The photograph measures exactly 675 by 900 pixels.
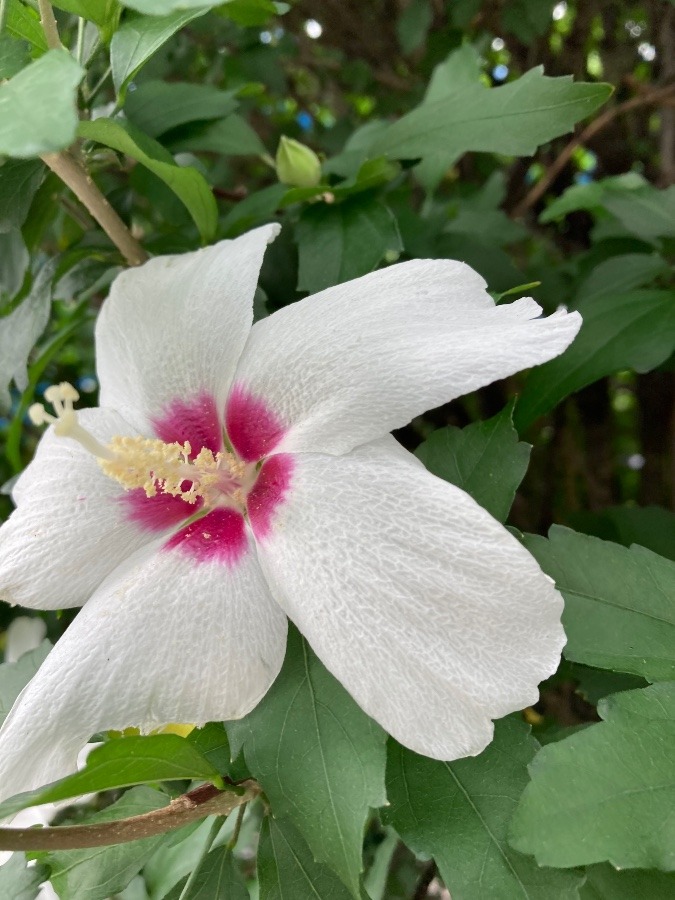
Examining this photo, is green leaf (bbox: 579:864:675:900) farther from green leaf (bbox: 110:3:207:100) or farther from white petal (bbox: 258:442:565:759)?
green leaf (bbox: 110:3:207:100)

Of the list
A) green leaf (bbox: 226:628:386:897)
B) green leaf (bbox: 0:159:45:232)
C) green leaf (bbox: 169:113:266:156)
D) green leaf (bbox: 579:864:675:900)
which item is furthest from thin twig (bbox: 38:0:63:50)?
green leaf (bbox: 579:864:675:900)

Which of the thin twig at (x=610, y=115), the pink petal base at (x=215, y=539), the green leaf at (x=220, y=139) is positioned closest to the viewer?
the pink petal base at (x=215, y=539)

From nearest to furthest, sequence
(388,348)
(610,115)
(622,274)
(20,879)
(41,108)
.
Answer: (41,108)
(388,348)
(20,879)
(622,274)
(610,115)

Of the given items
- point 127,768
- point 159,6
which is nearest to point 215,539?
point 127,768

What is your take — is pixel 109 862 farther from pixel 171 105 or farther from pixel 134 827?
pixel 171 105

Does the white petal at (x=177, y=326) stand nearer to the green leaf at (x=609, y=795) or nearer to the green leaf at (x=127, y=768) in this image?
the green leaf at (x=127, y=768)

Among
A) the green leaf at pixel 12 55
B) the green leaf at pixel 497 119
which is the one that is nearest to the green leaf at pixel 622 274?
the green leaf at pixel 497 119
